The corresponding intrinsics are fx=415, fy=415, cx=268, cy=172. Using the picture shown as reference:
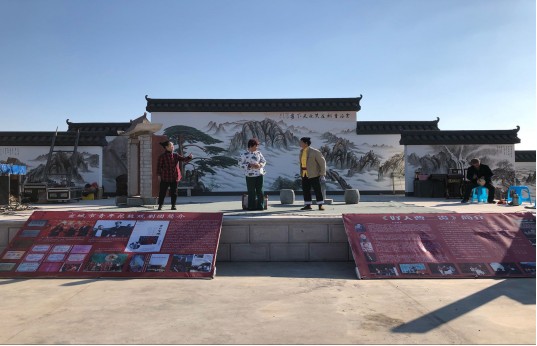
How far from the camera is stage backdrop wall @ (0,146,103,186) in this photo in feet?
53.2

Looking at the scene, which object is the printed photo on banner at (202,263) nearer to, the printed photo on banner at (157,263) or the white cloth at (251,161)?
the printed photo on banner at (157,263)

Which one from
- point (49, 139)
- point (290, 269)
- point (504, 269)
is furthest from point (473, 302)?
point (49, 139)

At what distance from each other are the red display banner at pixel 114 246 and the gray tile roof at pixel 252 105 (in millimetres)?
12419

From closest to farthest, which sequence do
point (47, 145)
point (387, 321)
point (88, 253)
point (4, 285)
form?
point (387, 321), point (4, 285), point (88, 253), point (47, 145)

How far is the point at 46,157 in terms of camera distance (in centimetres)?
1647

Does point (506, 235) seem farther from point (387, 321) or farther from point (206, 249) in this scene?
point (206, 249)

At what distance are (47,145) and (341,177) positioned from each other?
12.3 m

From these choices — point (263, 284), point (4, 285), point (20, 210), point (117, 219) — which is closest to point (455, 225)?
point (263, 284)

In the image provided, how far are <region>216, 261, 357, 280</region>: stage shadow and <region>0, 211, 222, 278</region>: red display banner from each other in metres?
0.46

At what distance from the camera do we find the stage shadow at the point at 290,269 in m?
5.57

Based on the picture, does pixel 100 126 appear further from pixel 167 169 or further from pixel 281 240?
pixel 281 240

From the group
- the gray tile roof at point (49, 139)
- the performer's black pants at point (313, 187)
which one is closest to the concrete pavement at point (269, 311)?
the performer's black pants at point (313, 187)

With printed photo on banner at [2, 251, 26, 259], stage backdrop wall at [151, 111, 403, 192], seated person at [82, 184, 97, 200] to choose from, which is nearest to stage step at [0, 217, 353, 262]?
printed photo on banner at [2, 251, 26, 259]

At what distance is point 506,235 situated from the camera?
20.3 feet
